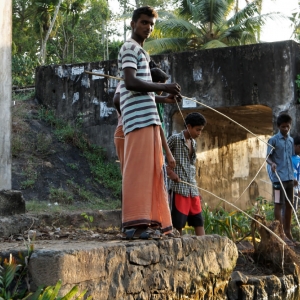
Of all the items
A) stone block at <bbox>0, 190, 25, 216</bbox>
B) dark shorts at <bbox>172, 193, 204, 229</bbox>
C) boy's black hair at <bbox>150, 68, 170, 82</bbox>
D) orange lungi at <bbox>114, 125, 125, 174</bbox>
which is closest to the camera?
orange lungi at <bbox>114, 125, 125, 174</bbox>

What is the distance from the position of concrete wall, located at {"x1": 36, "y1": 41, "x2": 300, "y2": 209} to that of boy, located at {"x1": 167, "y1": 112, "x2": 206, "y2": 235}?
495cm

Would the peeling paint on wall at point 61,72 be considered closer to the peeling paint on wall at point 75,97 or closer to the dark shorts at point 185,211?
the peeling paint on wall at point 75,97

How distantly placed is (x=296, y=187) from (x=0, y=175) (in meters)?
3.69

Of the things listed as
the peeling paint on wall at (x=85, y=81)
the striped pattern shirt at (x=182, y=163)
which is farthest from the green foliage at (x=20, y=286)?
the peeling paint on wall at (x=85, y=81)

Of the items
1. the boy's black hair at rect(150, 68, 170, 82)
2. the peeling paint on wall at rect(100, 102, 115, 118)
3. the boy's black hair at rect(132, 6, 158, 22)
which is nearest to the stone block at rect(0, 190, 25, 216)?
the boy's black hair at rect(150, 68, 170, 82)

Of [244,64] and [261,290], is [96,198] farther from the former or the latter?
[261,290]

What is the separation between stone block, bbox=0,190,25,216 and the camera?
5.80 meters

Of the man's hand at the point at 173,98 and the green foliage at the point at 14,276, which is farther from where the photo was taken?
the man's hand at the point at 173,98

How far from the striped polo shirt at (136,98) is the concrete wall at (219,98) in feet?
21.0

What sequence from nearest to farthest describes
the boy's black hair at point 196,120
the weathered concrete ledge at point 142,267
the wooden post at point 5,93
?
1. the weathered concrete ledge at point 142,267
2. the boy's black hair at point 196,120
3. the wooden post at point 5,93

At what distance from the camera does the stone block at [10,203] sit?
580cm

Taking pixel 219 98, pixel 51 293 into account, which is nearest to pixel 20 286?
pixel 51 293

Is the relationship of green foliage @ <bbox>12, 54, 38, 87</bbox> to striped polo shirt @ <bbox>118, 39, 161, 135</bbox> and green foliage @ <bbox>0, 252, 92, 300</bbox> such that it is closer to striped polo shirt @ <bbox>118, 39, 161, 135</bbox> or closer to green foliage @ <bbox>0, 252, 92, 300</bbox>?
striped polo shirt @ <bbox>118, 39, 161, 135</bbox>

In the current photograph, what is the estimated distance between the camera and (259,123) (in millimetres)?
15227
